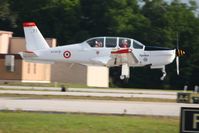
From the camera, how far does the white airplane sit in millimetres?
40469

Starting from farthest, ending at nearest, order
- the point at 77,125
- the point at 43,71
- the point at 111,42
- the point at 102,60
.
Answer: the point at 43,71, the point at 102,60, the point at 111,42, the point at 77,125

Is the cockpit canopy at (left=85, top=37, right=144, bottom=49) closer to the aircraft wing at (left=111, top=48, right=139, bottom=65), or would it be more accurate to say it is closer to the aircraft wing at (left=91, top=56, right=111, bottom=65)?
the aircraft wing at (left=111, top=48, right=139, bottom=65)

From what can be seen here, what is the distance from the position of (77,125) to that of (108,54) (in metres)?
24.2

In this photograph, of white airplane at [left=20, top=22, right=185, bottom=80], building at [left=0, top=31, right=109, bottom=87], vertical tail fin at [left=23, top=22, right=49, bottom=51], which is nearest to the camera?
white airplane at [left=20, top=22, right=185, bottom=80]

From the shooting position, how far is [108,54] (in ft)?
134

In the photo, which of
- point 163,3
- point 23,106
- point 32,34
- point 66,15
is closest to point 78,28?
point 66,15

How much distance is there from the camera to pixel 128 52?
40500 millimetres

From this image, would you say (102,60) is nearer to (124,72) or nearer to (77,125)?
(124,72)

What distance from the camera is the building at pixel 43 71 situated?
61.0 meters

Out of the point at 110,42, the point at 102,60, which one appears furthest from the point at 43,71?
the point at 110,42

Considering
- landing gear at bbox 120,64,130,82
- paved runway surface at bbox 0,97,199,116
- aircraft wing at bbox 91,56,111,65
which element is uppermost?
aircraft wing at bbox 91,56,111,65

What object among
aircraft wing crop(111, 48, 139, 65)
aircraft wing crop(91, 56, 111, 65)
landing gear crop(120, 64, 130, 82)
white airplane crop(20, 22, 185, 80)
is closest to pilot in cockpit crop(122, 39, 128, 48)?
white airplane crop(20, 22, 185, 80)

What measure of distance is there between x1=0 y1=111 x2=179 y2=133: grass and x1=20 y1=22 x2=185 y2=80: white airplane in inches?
829

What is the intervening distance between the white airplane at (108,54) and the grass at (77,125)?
829 inches
